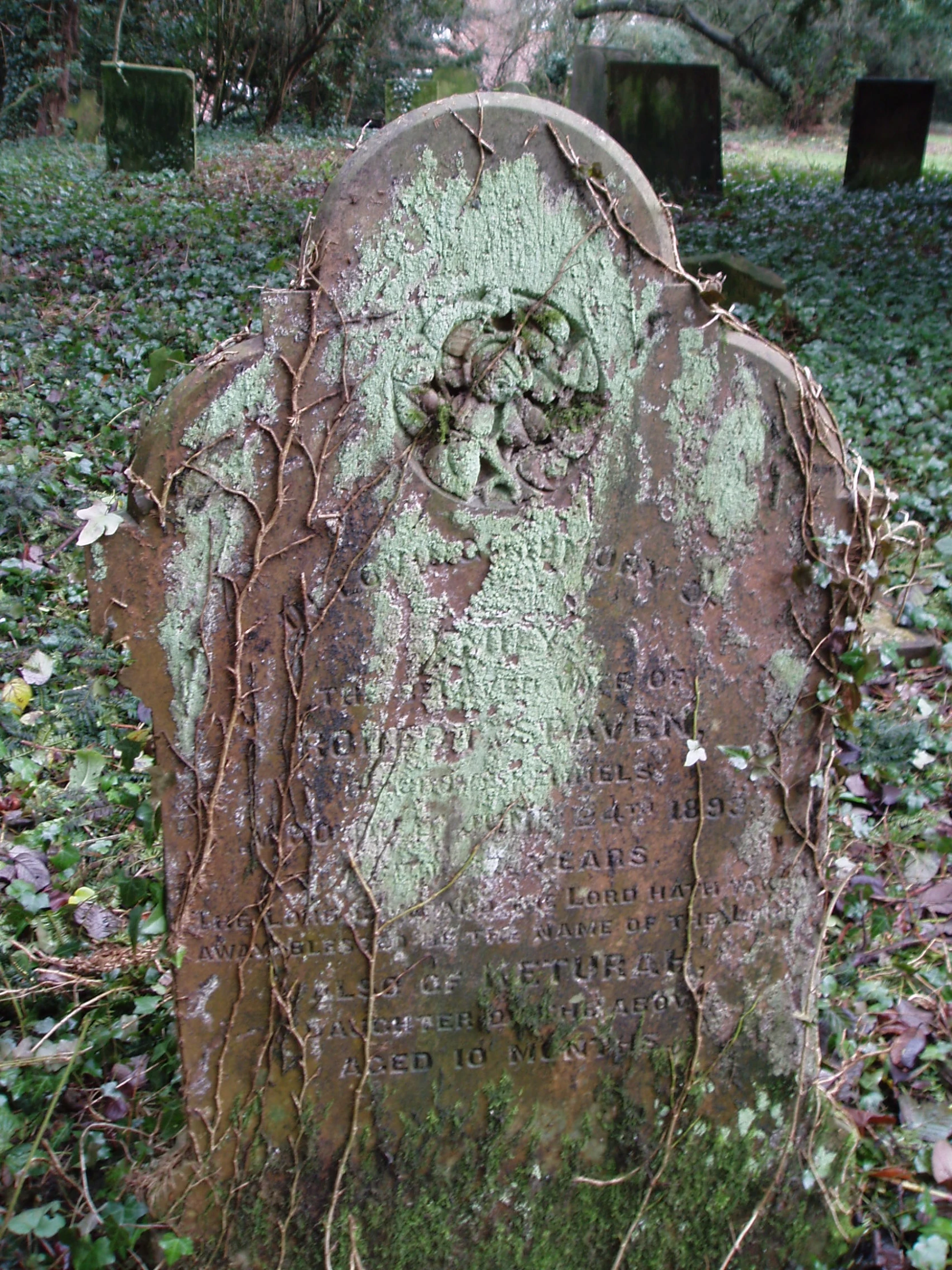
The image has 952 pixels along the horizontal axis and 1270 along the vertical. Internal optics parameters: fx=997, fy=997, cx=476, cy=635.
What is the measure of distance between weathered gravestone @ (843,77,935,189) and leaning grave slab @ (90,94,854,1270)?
416 inches

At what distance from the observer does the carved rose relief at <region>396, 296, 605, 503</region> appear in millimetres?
2084

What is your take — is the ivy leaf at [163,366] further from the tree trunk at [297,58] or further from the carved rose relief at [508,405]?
the tree trunk at [297,58]

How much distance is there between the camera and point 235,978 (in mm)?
2250

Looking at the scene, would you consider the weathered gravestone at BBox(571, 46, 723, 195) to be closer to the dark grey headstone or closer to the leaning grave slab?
the dark grey headstone

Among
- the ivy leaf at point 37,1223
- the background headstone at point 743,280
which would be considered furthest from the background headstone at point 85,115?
the ivy leaf at point 37,1223

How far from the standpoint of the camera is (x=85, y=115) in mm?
15773

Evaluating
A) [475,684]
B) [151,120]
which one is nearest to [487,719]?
[475,684]

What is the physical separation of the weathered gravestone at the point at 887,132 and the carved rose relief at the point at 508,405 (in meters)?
10.7

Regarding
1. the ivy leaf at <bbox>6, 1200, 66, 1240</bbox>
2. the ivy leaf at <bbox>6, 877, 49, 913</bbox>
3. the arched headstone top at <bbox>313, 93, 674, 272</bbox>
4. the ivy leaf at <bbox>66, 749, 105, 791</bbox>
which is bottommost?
the ivy leaf at <bbox>6, 1200, 66, 1240</bbox>

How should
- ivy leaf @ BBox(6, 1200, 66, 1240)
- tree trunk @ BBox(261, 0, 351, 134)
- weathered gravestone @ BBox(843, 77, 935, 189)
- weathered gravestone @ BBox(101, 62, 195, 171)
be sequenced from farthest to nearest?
tree trunk @ BBox(261, 0, 351, 134) → weathered gravestone @ BBox(101, 62, 195, 171) → weathered gravestone @ BBox(843, 77, 935, 189) → ivy leaf @ BBox(6, 1200, 66, 1240)

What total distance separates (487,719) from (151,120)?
1157 cm

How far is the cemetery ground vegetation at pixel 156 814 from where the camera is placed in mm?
2418

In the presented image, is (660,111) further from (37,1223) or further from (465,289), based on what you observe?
(37,1223)

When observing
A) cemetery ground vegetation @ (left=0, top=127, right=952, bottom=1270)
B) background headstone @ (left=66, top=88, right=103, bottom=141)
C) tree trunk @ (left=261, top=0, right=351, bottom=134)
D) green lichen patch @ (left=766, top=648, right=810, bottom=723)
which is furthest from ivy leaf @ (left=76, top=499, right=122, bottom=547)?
background headstone @ (left=66, top=88, right=103, bottom=141)
